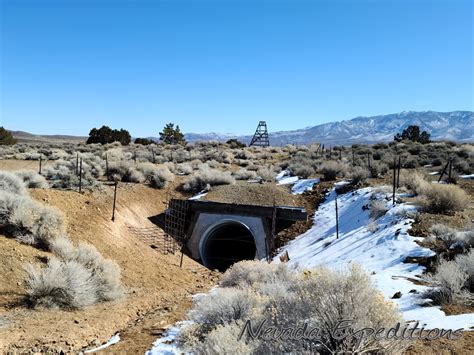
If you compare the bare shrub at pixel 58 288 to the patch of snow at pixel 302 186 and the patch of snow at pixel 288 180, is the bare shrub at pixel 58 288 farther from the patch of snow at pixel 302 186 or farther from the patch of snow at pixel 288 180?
the patch of snow at pixel 288 180

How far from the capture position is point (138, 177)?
20594 mm

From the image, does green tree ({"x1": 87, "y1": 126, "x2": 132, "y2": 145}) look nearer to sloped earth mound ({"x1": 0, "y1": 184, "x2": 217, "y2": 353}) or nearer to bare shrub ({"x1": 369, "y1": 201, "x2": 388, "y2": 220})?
sloped earth mound ({"x1": 0, "y1": 184, "x2": 217, "y2": 353})

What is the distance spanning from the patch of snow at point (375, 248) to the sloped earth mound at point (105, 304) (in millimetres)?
3680

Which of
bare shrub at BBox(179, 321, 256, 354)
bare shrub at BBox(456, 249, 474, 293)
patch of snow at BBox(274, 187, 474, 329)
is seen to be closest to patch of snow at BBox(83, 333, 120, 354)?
bare shrub at BBox(179, 321, 256, 354)

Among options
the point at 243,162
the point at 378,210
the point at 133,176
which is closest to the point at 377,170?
the point at 378,210

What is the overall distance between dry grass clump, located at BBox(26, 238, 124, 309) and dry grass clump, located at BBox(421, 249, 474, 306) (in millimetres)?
6178

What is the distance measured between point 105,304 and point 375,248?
6603mm

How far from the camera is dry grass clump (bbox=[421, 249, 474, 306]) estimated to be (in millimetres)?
6172

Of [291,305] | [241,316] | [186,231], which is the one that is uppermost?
[291,305]

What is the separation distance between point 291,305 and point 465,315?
255 cm

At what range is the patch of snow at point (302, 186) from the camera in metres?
20.7

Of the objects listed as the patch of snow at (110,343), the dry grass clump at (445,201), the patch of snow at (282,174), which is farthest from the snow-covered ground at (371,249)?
the patch of snow at (282,174)

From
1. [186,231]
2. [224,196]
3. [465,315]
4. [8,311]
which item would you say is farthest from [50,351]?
[224,196]

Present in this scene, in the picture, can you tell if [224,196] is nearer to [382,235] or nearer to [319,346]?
[382,235]
